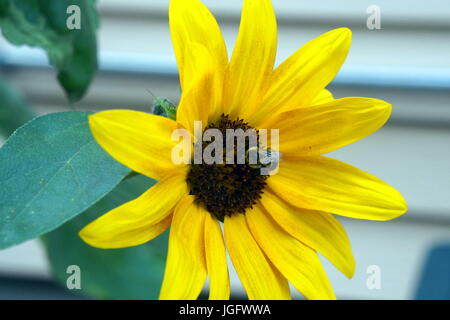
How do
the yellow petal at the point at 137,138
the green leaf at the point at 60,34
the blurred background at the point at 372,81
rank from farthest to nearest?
Result: the blurred background at the point at 372,81
the green leaf at the point at 60,34
the yellow petal at the point at 137,138

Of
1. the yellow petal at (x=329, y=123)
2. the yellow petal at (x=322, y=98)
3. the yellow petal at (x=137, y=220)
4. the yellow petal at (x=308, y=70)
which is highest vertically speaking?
→ the yellow petal at (x=308, y=70)

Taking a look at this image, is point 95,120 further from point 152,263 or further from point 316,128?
point 152,263

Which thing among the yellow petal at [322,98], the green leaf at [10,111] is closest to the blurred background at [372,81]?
the green leaf at [10,111]

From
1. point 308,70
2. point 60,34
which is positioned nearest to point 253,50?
point 308,70

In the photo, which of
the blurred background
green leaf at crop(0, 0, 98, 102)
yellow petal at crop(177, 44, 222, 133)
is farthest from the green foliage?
the blurred background

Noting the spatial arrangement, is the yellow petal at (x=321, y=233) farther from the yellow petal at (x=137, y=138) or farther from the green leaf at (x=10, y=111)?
the green leaf at (x=10, y=111)

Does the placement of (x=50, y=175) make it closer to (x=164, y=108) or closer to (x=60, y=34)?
(x=164, y=108)

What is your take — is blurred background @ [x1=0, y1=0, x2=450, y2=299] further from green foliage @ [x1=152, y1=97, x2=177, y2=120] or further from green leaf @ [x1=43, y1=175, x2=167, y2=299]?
green foliage @ [x1=152, y1=97, x2=177, y2=120]
